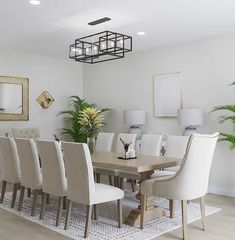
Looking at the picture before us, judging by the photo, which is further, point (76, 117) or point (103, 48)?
point (76, 117)

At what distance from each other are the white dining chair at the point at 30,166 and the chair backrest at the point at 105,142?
5.32ft

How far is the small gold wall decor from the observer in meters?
7.31

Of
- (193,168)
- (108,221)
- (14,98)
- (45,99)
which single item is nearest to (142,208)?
(108,221)

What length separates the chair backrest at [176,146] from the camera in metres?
4.71

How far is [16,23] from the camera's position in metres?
4.77

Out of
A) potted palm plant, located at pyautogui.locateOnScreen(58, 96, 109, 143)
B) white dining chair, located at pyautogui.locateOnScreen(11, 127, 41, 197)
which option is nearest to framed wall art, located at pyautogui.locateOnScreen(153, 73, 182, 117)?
potted palm plant, located at pyautogui.locateOnScreen(58, 96, 109, 143)

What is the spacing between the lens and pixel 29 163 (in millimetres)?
4188

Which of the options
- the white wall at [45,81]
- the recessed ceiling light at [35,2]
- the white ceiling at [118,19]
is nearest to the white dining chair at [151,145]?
the white ceiling at [118,19]

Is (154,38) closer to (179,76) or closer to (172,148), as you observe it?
(179,76)

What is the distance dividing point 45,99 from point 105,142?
237 cm

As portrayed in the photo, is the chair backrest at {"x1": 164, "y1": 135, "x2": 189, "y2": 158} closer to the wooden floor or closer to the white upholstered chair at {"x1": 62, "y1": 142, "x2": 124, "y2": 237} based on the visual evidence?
the wooden floor

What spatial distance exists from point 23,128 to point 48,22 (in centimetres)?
280

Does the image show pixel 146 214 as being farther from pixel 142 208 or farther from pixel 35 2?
pixel 35 2

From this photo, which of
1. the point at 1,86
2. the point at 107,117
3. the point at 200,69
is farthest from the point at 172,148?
the point at 1,86
